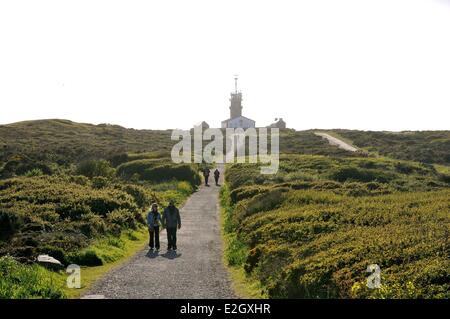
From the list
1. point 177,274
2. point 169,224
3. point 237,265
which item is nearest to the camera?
point 177,274

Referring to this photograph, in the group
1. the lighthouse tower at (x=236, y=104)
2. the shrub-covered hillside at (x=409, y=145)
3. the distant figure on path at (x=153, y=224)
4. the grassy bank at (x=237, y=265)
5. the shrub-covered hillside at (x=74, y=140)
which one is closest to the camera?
the grassy bank at (x=237, y=265)

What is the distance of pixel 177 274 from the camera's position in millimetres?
17375

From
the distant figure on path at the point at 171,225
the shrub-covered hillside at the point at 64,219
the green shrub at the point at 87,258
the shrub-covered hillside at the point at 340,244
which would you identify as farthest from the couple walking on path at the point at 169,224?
the green shrub at the point at 87,258

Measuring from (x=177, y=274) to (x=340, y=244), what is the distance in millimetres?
5231

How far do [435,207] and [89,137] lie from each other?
3783 inches

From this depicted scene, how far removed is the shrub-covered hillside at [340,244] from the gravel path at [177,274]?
0.95 metres

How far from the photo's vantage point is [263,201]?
1111 inches

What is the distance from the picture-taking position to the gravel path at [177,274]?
14852 millimetres

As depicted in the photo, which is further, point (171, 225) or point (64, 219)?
point (64, 219)

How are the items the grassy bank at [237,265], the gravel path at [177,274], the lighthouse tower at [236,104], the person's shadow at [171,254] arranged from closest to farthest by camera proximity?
the gravel path at [177,274], the grassy bank at [237,265], the person's shadow at [171,254], the lighthouse tower at [236,104]

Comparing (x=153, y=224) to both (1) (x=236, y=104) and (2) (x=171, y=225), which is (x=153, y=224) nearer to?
(2) (x=171, y=225)

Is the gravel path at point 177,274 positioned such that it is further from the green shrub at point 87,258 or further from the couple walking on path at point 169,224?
the green shrub at point 87,258

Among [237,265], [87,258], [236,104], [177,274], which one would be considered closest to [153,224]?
[87,258]

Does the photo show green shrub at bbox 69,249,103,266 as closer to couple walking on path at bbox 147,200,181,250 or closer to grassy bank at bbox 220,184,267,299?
couple walking on path at bbox 147,200,181,250
